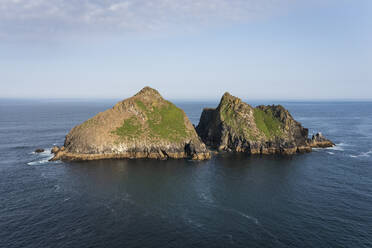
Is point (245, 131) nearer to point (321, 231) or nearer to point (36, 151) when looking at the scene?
point (321, 231)

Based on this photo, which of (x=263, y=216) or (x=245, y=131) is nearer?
(x=263, y=216)

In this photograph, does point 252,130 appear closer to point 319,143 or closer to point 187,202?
point 319,143

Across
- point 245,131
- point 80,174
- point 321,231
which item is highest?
point 245,131

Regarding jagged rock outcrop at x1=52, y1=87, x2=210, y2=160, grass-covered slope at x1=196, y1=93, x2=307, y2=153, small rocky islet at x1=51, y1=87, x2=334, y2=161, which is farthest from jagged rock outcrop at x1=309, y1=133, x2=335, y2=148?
jagged rock outcrop at x1=52, y1=87, x2=210, y2=160

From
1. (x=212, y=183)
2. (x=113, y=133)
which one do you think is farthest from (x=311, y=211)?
(x=113, y=133)

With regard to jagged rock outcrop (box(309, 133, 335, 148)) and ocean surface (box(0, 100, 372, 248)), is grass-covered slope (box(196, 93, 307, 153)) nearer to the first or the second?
jagged rock outcrop (box(309, 133, 335, 148))

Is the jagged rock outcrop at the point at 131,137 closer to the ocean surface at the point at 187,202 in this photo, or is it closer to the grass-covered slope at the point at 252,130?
the ocean surface at the point at 187,202

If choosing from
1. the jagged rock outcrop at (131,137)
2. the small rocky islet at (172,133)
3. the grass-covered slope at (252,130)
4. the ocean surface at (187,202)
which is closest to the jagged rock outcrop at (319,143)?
the small rocky islet at (172,133)
